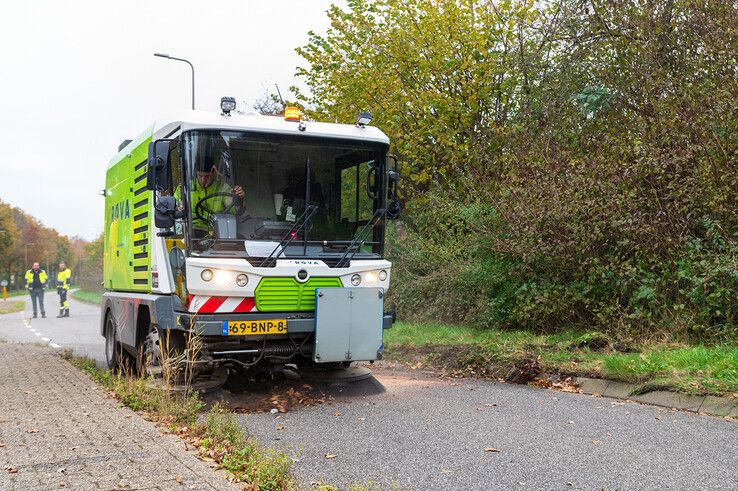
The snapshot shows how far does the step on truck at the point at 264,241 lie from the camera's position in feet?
24.0

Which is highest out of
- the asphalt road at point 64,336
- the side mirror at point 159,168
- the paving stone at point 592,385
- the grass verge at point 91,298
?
the side mirror at point 159,168

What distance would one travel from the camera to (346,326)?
7.57 meters

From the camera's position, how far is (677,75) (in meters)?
10.5

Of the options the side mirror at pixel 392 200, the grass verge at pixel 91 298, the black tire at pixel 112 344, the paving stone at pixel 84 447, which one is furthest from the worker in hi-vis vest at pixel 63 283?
the side mirror at pixel 392 200

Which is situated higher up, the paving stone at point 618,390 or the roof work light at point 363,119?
the roof work light at point 363,119

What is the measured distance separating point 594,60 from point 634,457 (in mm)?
9162

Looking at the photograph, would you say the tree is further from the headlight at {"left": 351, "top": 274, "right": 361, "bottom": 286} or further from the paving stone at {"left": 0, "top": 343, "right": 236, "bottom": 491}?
the paving stone at {"left": 0, "top": 343, "right": 236, "bottom": 491}

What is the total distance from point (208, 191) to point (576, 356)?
16.1 feet

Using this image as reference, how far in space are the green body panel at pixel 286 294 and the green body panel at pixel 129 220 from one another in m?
1.86

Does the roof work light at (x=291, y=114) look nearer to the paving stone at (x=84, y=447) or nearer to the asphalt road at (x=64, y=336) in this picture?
the paving stone at (x=84, y=447)

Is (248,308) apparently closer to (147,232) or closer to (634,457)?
(147,232)

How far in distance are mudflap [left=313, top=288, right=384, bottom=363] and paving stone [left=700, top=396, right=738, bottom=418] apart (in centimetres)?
324

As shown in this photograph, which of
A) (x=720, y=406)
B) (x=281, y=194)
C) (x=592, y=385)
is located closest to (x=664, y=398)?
(x=720, y=406)

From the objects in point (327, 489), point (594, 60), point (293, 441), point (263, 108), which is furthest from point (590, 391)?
point (263, 108)
